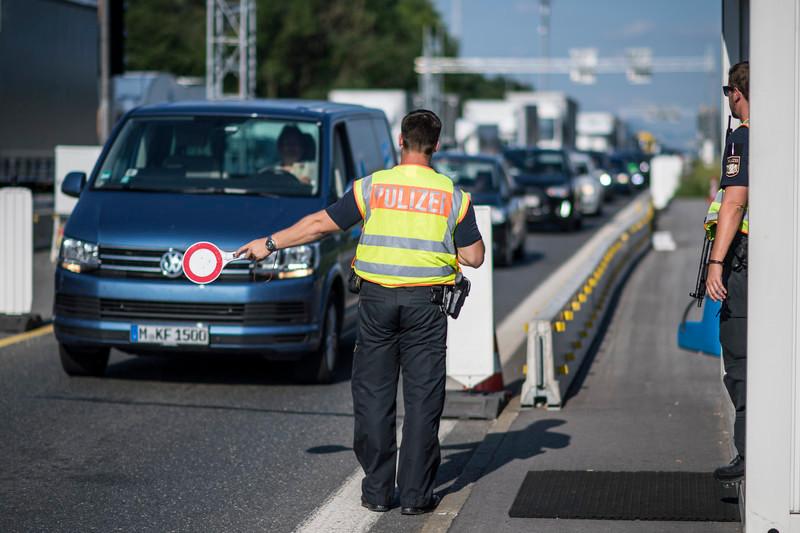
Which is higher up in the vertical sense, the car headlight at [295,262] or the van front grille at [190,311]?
the car headlight at [295,262]

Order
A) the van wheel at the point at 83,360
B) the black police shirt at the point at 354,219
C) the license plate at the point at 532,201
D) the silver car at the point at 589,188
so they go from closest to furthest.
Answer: the black police shirt at the point at 354,219, the van wheel at the point at 83,360, the license plate at the point at 532,201, the silver car at the point at 589,188

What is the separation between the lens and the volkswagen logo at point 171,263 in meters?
9.63

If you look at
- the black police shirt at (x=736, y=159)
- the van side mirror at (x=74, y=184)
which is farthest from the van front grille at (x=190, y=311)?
the black police shirt at (x=736, y=159)

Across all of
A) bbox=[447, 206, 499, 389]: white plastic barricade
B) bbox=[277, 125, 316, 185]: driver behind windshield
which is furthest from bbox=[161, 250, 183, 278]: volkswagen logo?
bbox=[447, 206, 499, 389]: white plastic barricade

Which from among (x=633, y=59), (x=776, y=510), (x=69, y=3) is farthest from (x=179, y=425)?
(x=633, y=59)

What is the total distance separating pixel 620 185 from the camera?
2313 inches

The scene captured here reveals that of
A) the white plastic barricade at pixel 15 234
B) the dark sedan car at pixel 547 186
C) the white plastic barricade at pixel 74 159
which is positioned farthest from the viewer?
the dark sedan car at pixel 547 186

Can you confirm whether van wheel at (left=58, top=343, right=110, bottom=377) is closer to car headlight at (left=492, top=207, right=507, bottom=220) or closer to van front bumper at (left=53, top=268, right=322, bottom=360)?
van front bumper at (left=53, top=268, right=322, bottom=360)

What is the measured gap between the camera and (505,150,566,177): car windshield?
32.5 metres

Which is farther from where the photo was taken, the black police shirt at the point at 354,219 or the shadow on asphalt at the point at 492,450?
the shadow on asphalt at the point at 492,450

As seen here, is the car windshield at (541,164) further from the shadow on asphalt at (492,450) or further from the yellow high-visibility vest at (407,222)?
the yellow high-visibility vest at (407,222)

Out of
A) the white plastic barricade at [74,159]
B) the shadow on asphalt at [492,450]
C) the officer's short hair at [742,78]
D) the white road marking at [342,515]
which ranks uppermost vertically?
the white plastic barricade at [74,159]

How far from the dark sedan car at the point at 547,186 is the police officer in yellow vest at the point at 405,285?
2445 cm

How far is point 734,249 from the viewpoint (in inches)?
247
